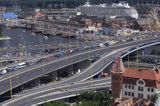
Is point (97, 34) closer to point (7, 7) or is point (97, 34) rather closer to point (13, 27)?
point (13, 27)

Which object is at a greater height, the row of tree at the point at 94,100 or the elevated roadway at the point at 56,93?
the row of tree at the point at 94,100

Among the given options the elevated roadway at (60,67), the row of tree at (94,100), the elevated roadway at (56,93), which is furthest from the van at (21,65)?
the row of tree at (94,100)

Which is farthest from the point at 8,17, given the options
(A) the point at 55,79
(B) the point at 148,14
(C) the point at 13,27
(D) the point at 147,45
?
(A) the point at 55,79

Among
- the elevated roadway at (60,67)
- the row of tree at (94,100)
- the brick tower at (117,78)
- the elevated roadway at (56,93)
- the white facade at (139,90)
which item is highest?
the brick tower at (117,78)

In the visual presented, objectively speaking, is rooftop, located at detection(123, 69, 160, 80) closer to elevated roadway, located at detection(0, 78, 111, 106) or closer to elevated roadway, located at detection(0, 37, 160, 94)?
elevated roadway, located at detection(0, 78, 111, 106)

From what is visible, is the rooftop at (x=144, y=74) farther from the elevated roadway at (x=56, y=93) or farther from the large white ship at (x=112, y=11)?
the large white ship at (x=112, y=11)

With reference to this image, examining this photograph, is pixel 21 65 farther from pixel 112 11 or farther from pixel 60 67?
pixel 112 11

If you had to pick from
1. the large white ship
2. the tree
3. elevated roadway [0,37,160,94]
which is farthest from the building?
the large white ship
